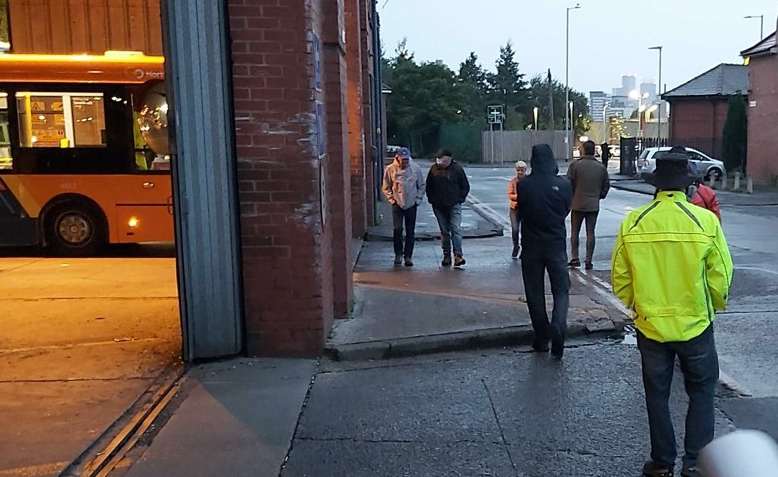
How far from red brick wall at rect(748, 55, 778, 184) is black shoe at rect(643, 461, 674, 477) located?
30.1m

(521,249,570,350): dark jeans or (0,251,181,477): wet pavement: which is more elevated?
(521,249,570,350): dark jeans

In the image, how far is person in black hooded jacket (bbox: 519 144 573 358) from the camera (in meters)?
6.86

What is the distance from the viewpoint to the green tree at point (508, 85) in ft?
298

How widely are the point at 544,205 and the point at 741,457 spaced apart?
573 cm

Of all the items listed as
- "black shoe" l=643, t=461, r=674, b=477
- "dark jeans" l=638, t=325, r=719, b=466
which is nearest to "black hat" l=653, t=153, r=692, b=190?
"dark jeans" l=638, t=325, r=719, b=466

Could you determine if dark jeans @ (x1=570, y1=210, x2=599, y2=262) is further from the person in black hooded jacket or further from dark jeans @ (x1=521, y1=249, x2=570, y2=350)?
dark jeans @ (x1=521, y1=249, x2=570, y2=350)

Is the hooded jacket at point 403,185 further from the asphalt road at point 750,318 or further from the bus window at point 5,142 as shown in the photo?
the bus window at point 5,142

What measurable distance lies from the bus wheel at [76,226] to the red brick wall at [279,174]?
7.43m

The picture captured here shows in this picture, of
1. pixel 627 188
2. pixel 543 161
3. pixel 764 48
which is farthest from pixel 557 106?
pixel 543 161

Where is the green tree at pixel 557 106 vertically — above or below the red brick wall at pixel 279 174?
above

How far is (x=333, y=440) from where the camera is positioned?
4.95 metres

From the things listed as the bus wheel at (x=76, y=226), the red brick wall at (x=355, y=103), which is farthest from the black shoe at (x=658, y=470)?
the bus wheel at (x=76, y=226)

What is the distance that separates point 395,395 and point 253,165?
2.19 metres

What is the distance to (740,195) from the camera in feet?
88.4
